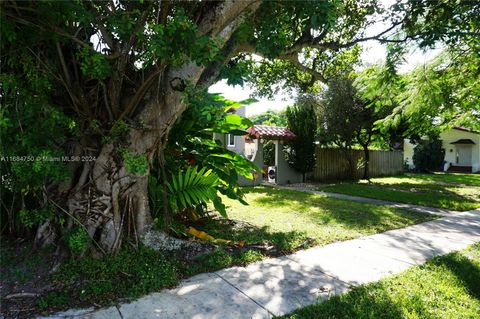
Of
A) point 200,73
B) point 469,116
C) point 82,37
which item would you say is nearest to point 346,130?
point 469,116

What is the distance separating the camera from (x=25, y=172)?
3.24 meters

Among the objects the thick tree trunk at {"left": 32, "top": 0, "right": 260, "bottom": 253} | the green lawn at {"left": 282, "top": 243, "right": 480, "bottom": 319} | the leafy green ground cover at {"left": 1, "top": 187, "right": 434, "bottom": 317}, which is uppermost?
the thick tree trunk at {"left": 32, "top": 0, "right": 260, "bottom": 253}

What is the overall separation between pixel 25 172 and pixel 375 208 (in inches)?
307

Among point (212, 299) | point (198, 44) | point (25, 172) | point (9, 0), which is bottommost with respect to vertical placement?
point (212, 299)

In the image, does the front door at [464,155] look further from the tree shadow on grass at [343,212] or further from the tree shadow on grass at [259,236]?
the tree shadow on grass at [259,236]

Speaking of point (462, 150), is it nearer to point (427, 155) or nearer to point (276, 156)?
point (427, 155)

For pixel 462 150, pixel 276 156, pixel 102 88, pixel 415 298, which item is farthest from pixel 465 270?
pixel 462 150

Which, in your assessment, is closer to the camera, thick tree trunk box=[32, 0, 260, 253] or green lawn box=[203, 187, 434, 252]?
thick tree trunk box=[32, 0, 260, 253]

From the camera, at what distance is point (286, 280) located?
3613 millimetres

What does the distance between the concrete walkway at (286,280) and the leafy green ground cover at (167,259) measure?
18 cm

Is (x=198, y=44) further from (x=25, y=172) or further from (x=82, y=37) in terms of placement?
(x=25, y=172)

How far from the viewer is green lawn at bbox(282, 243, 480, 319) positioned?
115 inches

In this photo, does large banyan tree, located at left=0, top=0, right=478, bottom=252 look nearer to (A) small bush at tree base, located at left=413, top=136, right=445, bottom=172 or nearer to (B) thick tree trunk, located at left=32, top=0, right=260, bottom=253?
(B) thick tree trunk, located at left=32, top=0, right=260, bottom=253

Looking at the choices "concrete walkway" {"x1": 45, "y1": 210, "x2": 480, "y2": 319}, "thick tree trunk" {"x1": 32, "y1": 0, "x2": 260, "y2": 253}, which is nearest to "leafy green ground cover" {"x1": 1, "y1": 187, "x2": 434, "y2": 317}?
"concrete walkway" {"x1": 45, "y1": 210, "x2": 480, "y2": 319}
